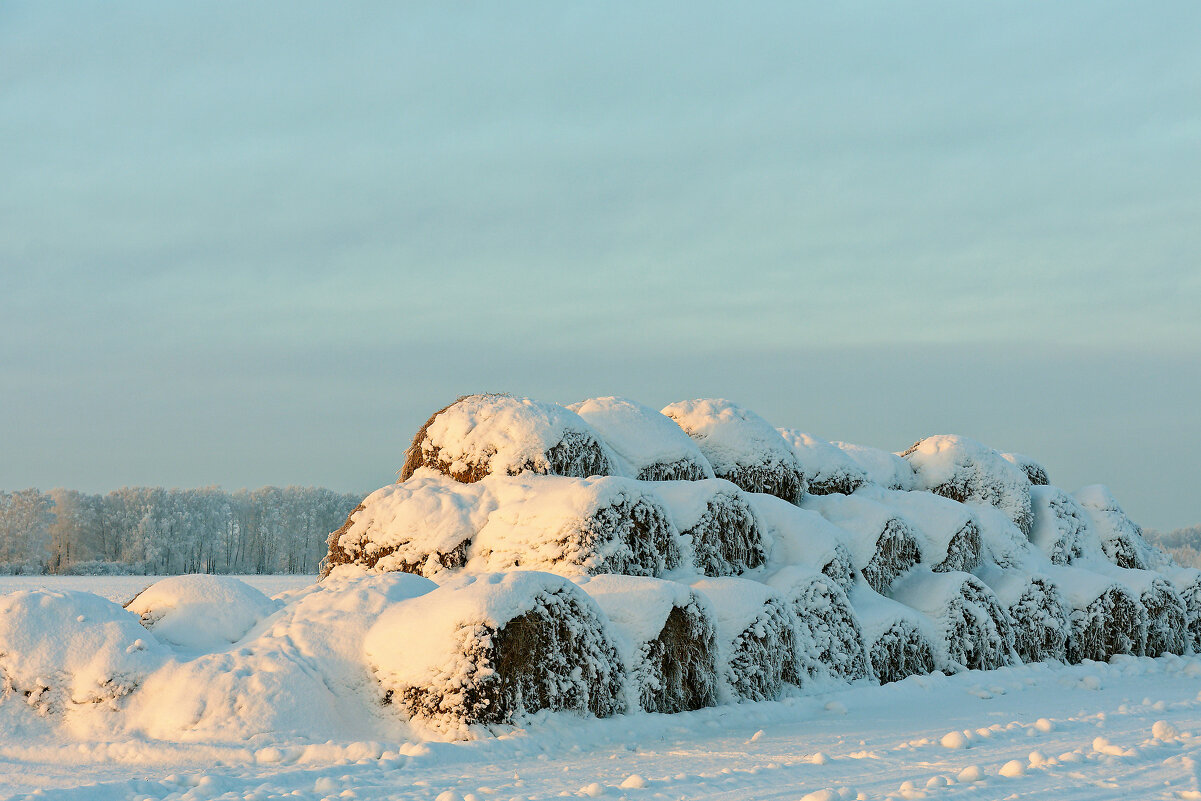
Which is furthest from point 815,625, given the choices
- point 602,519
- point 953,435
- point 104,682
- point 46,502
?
point 46,502

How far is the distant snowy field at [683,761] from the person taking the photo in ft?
17.1

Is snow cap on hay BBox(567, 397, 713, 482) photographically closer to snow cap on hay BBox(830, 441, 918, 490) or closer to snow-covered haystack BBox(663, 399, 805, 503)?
snow-covered haystack BBox(663, 399, 805, 503)

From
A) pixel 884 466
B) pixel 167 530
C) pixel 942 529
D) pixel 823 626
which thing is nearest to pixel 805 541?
pixel 823 626

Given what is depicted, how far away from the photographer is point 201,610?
8289mm

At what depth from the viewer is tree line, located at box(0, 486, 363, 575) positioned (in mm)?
45844

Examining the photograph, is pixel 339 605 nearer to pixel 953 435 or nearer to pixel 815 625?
pixel 815 625

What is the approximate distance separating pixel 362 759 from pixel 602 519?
11.5 ft

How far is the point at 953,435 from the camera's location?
54.7ft

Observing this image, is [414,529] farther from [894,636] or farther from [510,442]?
[894,636]

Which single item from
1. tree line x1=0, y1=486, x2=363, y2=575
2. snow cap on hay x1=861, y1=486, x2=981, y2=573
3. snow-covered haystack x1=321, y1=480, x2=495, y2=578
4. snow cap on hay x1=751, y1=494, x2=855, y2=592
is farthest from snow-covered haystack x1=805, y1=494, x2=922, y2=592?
tree line x1=0, y1=486, x2=363, y2=575

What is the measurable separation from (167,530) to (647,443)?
43.3 metres

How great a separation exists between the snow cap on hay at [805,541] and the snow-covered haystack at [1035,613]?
279 cm

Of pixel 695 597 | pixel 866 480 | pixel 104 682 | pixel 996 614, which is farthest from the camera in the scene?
pixel 866 480

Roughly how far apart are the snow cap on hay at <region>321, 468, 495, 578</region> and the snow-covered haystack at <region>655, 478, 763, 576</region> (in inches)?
75.4
